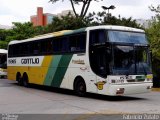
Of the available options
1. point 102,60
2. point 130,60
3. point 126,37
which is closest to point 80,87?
point 102,60

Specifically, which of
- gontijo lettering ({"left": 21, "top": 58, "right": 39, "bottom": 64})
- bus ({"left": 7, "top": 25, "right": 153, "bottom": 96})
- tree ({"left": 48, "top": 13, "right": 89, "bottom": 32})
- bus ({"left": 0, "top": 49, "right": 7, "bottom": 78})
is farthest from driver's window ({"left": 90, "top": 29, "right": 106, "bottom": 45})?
bus ({"left": 0, "top": 49, "right": 7, "bottom": 78})

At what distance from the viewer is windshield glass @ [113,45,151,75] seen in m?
16.5

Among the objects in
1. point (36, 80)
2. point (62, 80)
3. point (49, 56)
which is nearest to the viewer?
point (62, 80)

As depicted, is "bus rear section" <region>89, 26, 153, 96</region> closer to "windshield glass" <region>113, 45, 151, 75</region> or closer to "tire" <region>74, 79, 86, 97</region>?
"windshield glass" <region>113, 45, 151, 75</region>

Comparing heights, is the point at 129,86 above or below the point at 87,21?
below

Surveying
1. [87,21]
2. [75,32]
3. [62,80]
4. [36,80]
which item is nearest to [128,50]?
[75,32]

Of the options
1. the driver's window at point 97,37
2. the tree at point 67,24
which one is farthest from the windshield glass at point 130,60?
the tree at point 67,24

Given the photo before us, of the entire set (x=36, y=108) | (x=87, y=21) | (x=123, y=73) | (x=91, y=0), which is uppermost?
(x=91, y=0)

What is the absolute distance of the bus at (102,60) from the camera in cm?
1641

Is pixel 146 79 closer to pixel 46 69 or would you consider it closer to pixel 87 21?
pixel 46 69

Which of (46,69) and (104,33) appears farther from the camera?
(46,69)

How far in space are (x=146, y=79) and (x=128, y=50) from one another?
1613 millimetres

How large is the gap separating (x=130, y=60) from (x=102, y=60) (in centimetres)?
124

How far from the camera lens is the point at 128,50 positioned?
1694 cm
